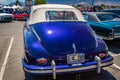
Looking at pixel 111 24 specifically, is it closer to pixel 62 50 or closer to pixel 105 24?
pixel 105 24

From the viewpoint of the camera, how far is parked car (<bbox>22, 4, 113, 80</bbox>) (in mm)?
4539

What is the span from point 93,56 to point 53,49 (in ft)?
3.10

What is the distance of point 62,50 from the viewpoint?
4680 millimetres

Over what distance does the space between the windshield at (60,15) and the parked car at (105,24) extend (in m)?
2.18

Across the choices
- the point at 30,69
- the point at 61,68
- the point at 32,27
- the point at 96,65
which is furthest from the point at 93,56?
the point at 32,27

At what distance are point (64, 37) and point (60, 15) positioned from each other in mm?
1501

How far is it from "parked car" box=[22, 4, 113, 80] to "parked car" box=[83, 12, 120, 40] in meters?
2.51

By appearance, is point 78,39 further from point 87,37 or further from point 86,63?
point 86,63

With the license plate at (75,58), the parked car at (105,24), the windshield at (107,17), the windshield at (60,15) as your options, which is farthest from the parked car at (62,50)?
the windshield at (107,17)

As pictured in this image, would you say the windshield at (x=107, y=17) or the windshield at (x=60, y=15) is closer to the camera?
the windshield at (x=60, y=15)

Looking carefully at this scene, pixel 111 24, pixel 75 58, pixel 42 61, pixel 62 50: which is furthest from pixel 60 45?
pixel 111 24

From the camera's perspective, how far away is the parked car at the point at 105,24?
7863 millimetres

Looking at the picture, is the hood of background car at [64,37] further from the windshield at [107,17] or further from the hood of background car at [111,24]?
the windshield at [107,17]

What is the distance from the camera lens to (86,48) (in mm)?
4828
